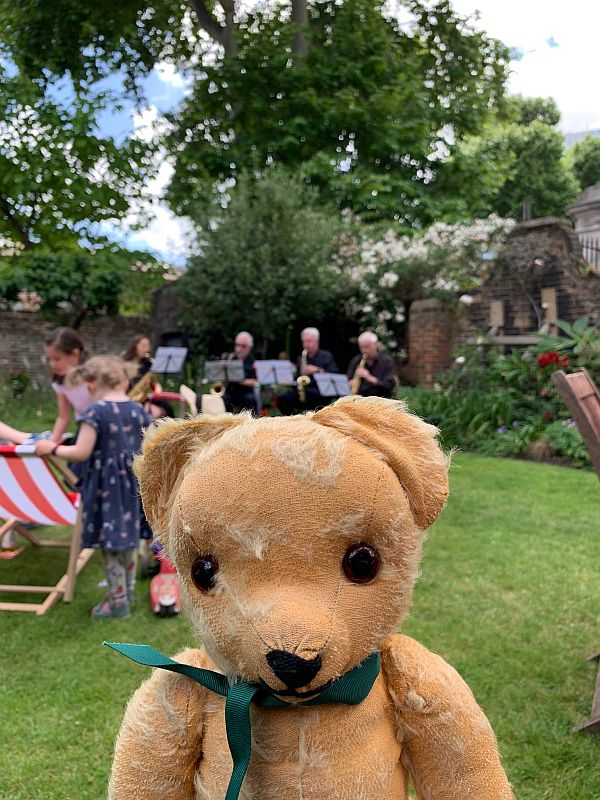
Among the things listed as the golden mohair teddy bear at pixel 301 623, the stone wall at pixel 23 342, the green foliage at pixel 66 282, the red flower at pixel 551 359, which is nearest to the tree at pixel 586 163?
the red flower at pixel 551 359

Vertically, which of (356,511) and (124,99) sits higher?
(124,99)

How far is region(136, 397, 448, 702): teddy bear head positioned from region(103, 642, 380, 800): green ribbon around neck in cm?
4

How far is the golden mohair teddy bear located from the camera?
1063 millimetres

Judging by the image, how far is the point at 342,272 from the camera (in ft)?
42.1

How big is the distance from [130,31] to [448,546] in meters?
15.3

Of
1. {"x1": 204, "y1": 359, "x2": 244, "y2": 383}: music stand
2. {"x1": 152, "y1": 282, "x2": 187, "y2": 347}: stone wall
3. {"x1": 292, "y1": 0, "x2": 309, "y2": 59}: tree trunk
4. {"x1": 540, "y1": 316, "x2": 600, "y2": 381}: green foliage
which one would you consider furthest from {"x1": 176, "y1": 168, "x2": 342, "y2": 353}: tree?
{"x1": 292, "y1": 0, "x2": 309, "y2": 59}: tree trunk

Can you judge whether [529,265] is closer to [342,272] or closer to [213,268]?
[342,272]

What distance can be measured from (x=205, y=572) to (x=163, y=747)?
1.29 ft

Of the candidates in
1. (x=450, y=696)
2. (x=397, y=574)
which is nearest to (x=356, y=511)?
(x=397, y=574)

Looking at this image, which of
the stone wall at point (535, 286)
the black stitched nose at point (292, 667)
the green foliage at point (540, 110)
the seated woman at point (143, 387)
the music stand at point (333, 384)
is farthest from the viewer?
the green foliage at point (540, 110)

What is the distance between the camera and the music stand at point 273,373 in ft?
25.9

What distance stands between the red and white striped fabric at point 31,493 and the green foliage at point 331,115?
1053cm

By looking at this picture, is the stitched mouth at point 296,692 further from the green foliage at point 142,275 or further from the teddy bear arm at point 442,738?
the green foliage at point 142,275

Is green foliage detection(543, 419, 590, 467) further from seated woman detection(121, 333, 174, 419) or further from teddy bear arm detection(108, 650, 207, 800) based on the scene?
teddy bear arm detection(108, 650, 207, 800)
